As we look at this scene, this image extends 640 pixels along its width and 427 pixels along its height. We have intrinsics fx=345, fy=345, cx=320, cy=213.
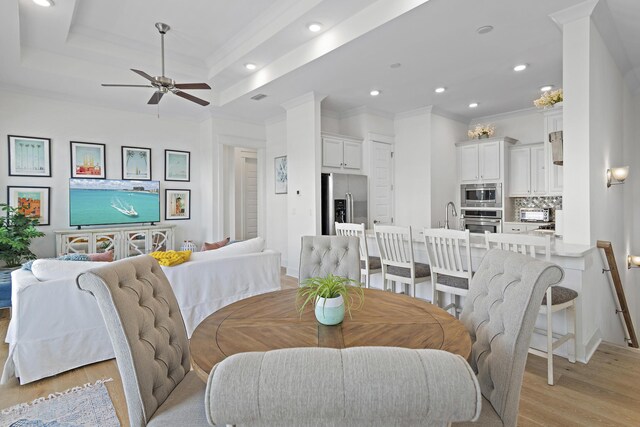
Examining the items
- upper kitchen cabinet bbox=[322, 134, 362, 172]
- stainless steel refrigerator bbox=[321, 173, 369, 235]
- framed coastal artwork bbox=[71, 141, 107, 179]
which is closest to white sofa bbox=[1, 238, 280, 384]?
stainless steel refrigerator bbox=[321, 173, 369, 235]

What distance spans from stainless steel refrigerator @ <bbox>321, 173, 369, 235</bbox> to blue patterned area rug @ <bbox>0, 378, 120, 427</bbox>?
3.50 metres

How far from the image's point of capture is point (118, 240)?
212 inches

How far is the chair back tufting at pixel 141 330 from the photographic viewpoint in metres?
1.18

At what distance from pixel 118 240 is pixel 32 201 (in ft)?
3.99

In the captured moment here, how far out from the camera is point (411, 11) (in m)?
2.94

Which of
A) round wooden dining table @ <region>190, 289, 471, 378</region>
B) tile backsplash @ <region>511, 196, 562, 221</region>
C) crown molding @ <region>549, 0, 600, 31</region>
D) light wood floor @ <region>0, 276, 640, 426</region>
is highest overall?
crown molding @ <region>549, 0, 600, 31</region>

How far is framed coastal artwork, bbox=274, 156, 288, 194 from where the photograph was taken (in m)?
6.14

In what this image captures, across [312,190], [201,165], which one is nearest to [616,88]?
[312,190]

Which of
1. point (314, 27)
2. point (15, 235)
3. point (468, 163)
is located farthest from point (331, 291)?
point (468, 163)

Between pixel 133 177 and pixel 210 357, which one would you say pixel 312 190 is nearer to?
pixel 133 177

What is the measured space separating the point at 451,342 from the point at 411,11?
9.10ft

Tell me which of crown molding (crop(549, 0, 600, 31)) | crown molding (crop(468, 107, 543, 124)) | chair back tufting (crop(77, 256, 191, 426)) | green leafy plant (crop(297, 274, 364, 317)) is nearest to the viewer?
chair back tufting (crop(77, 256, 191, 426))

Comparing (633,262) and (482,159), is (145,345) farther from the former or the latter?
(482,159)

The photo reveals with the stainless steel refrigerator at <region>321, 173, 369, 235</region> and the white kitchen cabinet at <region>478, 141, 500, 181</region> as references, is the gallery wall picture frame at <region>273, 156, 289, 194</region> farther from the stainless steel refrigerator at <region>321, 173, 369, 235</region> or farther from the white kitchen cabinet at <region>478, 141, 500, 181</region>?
the white kitchen cabinet at <region>478, 141, 500, 181</region>
